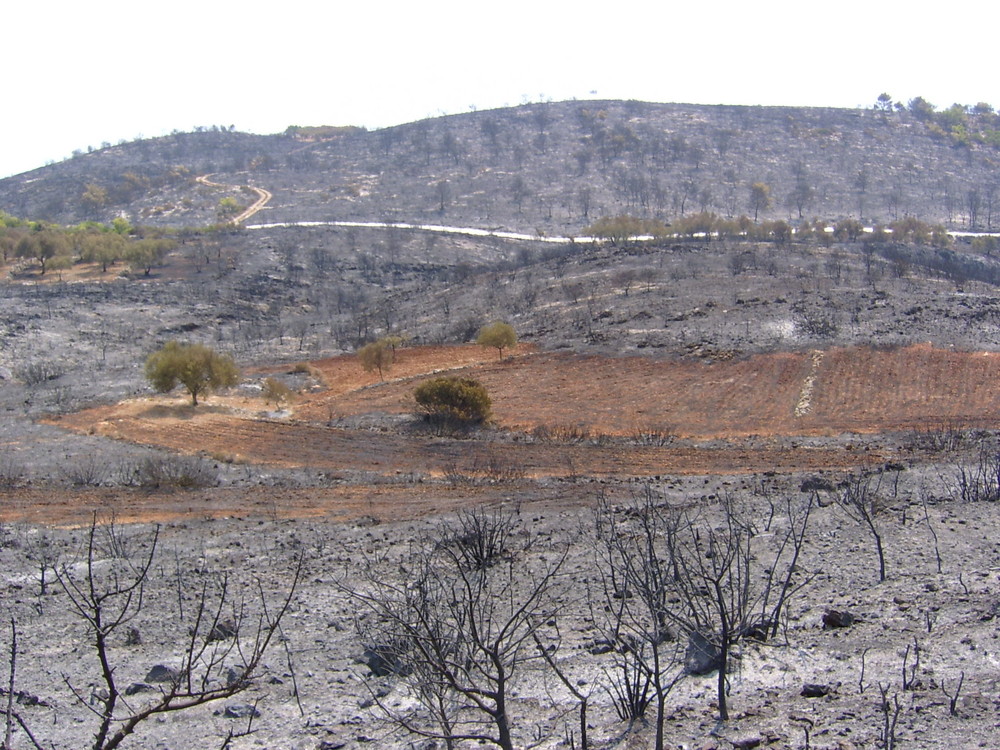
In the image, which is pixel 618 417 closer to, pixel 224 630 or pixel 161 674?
pixel 224 630

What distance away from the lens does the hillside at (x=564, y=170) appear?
295 feet

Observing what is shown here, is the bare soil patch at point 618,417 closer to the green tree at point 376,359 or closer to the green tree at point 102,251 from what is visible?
the green tree at point 376,359

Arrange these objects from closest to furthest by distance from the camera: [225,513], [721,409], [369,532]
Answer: [369,532], [225,513], [721,409]

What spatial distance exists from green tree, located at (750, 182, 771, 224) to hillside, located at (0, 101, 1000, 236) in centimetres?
98

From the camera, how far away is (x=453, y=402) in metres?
26.0

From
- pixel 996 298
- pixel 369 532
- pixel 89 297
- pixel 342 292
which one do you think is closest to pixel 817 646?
pixel 369 532

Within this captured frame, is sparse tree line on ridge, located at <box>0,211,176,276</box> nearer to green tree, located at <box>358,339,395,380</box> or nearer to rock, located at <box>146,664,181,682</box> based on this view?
green tree, located at <box>358,339,395,380</box>

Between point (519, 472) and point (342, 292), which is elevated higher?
point (342, 292)

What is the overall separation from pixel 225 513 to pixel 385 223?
229 feet

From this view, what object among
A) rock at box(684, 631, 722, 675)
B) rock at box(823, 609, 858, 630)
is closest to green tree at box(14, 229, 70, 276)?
rock at box(684, 631, 722, 675)

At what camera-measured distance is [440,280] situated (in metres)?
64.4

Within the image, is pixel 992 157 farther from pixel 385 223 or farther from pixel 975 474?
pixel 975 474

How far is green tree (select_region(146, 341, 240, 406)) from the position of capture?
2825 cm

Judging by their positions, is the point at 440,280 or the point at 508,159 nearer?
the point at 440,280
